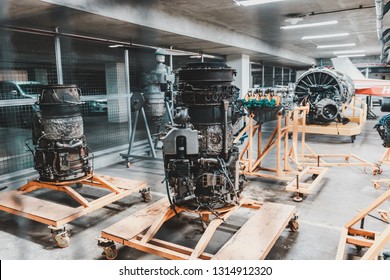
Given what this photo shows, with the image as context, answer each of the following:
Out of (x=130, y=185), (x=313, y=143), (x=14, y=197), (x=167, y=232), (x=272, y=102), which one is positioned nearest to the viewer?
(x=167, y=232)

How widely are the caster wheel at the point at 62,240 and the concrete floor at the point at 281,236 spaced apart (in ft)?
0.15

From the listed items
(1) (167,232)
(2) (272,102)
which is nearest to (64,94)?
(1) (167,232)

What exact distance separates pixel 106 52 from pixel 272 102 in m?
5.26

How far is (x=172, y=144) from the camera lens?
8.01 feet

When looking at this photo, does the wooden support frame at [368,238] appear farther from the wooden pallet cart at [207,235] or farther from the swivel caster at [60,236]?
the swivel caster at [60,236]

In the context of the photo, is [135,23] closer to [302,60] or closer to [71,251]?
[71,251]

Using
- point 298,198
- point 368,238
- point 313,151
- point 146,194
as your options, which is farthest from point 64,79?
point 368,238

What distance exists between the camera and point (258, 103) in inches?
166

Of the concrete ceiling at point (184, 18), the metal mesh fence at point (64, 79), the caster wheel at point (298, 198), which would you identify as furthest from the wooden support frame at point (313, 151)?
the metal mesh fence at point (64, 79)

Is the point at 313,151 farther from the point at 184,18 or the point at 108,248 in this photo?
the point at 108,248

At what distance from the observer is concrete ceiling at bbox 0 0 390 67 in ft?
13.4

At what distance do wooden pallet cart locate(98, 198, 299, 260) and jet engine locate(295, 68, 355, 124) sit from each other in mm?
4934

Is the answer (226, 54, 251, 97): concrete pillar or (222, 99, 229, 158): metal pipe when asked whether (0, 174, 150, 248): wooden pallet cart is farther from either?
(226, 54, 251, 97): concrete pillar

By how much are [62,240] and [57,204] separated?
0.55 meters
